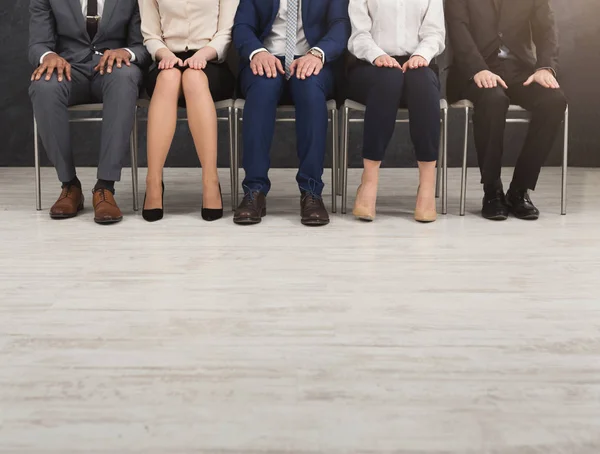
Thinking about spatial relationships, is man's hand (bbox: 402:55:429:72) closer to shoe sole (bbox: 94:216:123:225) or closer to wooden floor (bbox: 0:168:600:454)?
wooden floor (bbox: 0:168:600:454)

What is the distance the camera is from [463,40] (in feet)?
11.0

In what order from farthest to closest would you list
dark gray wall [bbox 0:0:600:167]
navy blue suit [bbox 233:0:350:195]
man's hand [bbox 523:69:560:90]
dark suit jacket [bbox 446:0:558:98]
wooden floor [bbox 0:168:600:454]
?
1. dark gray wall [bbox 0:0:600:167]
2. dark suit jacket [bbox 446:0:558:98]
3. man's hand [bbox 523:69:560:90]
4. navy blue suit [bbox 233:0:350:195]
5. wooden floor [bbox 0:168:600:454]

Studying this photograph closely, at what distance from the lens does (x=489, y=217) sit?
10.5 ft

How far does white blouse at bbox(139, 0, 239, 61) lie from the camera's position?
3293 millimetres

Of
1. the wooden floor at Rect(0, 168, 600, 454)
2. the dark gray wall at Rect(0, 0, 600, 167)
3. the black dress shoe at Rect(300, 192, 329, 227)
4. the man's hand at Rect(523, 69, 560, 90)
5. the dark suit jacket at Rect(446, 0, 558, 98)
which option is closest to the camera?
the wooden floor at Rect(0, 168, 600, 454)

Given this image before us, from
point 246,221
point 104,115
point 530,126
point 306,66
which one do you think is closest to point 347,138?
point 306,66

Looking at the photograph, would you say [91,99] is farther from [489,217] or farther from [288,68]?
[489,217]

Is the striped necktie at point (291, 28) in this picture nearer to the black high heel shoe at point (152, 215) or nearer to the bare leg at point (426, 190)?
the bare leg at point (426, 190)

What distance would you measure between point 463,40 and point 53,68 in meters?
1.71

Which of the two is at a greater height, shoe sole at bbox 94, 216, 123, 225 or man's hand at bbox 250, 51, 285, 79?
man's hand at bbox 250, 51, 285, 79

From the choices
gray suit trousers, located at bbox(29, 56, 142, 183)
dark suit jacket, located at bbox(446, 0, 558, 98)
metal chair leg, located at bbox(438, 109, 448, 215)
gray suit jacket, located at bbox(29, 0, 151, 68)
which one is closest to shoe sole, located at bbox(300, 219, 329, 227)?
metal chair leg, located at bbox(438, 109, 448, 215)

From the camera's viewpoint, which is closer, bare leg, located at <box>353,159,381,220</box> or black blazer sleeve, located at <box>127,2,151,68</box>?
bare leg, located at <box>353,159,381,220</box>

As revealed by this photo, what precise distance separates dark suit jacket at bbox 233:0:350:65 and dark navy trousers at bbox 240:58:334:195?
17 cm

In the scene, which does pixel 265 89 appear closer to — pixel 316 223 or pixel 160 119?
pixel 160 119
